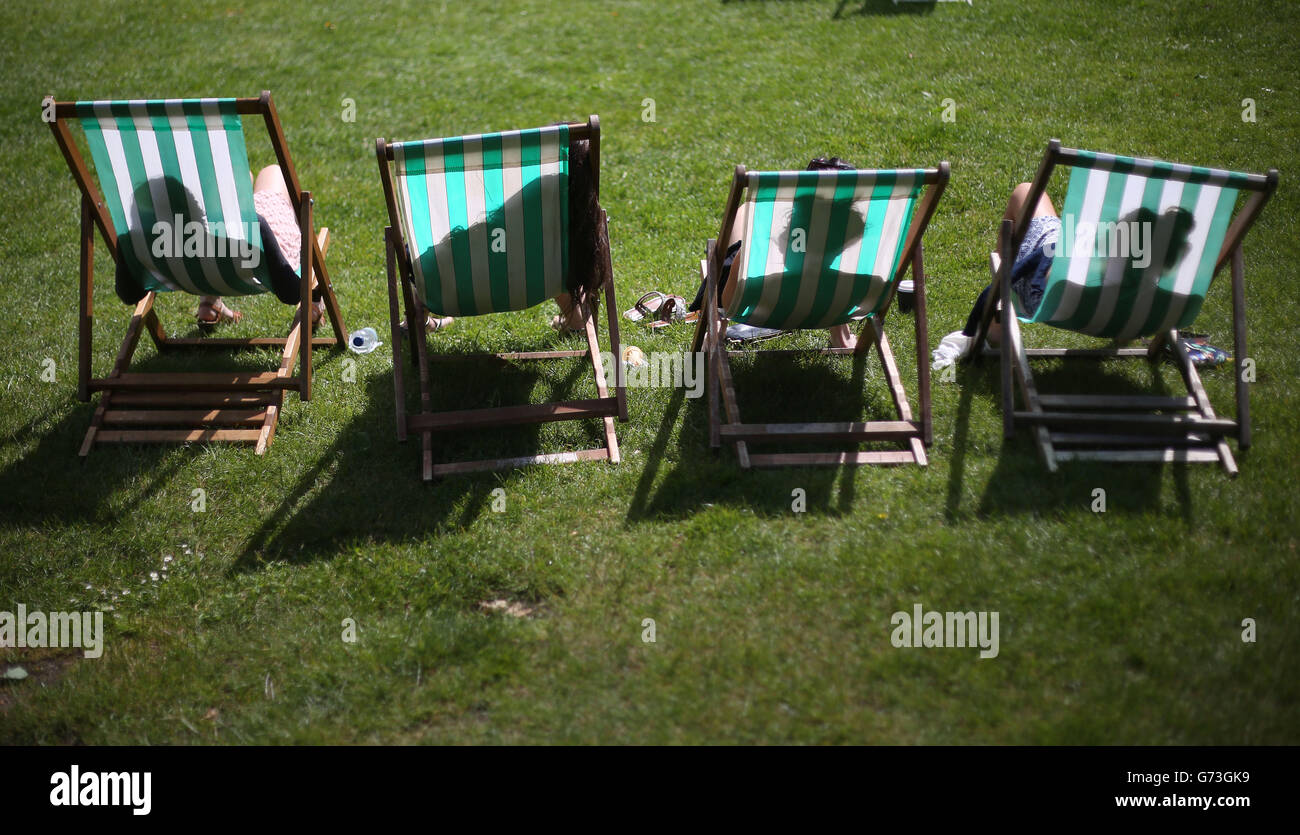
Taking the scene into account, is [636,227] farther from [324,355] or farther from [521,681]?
[521,681]

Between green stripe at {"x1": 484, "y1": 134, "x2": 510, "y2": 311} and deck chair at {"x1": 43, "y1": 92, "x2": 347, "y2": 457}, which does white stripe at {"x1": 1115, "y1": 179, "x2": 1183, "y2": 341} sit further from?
deck chair at {"x1": 43, "y1": 92, "x2": 347, "y2": 457}

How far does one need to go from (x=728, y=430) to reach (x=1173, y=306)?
209cm

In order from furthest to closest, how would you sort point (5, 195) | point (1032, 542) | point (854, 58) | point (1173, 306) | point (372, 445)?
point (854, 58), point (5, 195), point (372, 445), point (1173, 306), point (1032, 542)

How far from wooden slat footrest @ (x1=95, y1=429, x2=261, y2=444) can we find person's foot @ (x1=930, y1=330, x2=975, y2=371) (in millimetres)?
3522

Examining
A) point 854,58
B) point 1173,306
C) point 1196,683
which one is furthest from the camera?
point 854,58

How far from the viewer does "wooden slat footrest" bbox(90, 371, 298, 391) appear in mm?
4715

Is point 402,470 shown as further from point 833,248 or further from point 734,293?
point 833,248

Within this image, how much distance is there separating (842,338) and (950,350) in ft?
1.88

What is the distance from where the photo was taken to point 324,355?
5305mm

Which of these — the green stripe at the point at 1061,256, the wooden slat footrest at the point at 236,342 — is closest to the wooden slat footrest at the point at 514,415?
the wooden slat footrest at the point at 236,342

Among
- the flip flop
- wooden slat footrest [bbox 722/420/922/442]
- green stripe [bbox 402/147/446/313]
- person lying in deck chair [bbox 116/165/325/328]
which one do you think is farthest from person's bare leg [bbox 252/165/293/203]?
wooden slat footrest [bbox 722/420/922/442]

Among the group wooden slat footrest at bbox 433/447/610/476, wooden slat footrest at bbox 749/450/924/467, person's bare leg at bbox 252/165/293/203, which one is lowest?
wooden slat footrest at bbox 433/447/610/476

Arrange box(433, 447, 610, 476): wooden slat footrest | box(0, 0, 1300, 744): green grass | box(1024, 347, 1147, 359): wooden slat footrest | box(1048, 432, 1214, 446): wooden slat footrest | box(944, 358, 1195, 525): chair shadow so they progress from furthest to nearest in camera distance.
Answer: box(1024, 347, 1147, 359): wooden slat footrest → box(433, 447, 610, 476): wooden slat footrest → box(1048, 432, 1214, 446): wooden slat footrest → box(944, 358, 1195, 525): chair shadow → box(0, 0, 1300, 744): green grass
